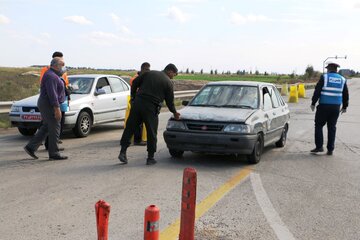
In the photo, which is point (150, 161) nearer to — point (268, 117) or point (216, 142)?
point (216, 142)

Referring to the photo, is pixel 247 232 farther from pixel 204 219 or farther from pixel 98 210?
pixel 98 210

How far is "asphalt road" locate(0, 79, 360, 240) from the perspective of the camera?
496cm

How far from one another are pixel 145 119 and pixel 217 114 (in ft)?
4.19

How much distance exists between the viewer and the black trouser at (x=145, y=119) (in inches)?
326

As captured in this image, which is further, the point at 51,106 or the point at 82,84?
the point at 82,84

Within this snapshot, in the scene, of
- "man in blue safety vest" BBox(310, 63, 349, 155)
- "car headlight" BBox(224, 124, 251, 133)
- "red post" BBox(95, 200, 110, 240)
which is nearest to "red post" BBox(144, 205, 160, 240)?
"red post" BBox(95, 200, 110, 240)

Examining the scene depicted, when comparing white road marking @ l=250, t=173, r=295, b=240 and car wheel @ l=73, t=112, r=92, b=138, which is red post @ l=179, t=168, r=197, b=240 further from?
car wheel @ l=73, t=112, r=92, b=138

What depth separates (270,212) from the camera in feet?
18.5

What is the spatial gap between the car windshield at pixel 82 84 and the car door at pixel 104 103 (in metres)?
0.21

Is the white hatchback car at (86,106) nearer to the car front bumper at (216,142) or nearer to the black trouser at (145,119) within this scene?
the black trouser at (145,119)

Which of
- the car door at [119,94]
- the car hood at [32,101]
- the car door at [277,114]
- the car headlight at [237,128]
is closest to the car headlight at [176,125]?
the car headlight at [237,128]

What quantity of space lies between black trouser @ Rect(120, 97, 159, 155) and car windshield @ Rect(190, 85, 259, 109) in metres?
1.33

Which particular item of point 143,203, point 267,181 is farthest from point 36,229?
point 267,181

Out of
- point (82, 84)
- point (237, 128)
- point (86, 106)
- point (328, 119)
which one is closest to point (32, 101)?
point (86, 106)
